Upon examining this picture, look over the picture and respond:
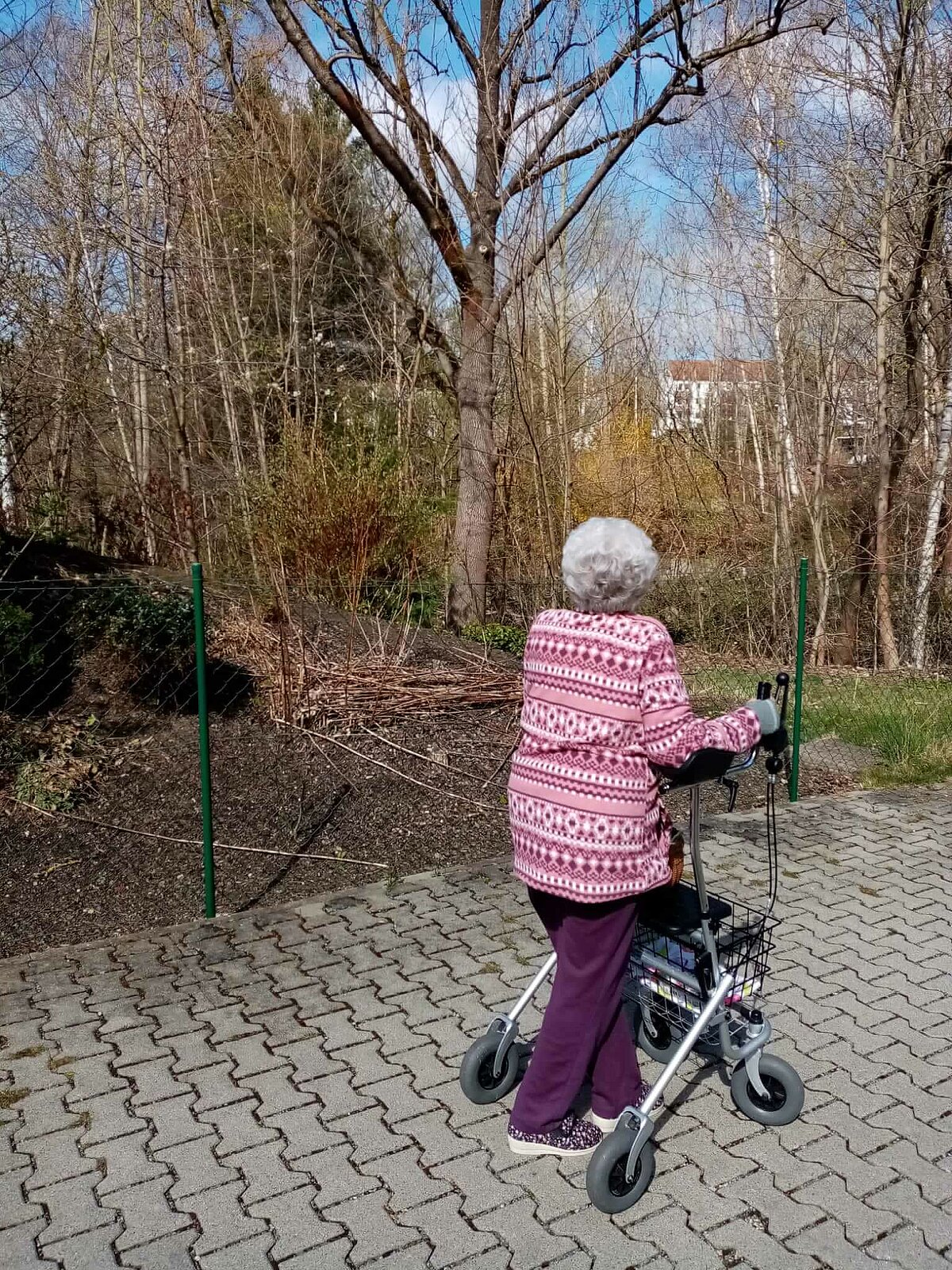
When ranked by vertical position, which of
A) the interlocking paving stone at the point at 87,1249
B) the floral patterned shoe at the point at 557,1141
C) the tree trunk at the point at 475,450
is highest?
the tree trunk at the point at 475,450

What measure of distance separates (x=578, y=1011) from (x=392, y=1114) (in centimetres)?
85

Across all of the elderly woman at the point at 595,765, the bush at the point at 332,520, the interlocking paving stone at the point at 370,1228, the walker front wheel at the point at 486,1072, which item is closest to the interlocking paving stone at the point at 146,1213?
the interlocking paving stone at the point at 370,1228

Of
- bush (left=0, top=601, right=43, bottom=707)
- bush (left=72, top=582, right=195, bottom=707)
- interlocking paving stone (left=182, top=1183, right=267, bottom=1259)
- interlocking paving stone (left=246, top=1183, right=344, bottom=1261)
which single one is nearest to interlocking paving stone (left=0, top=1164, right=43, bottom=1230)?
interlocking paving stone (left=182, top=1183, right=267, bottom=1259)

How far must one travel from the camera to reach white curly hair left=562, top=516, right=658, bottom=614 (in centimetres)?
249

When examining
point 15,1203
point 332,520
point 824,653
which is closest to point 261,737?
point 332,520

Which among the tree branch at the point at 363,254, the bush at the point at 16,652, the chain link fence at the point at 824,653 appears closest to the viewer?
the bush at the point at 16,652

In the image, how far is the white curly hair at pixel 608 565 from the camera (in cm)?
249

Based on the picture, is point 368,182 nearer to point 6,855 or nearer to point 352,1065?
point 6,855

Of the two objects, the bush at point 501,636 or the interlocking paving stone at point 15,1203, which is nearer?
the interlocking paving stone at point 15,1203

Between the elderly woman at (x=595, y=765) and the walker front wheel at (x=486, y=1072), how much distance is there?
1.19 feet

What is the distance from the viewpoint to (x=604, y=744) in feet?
8.28

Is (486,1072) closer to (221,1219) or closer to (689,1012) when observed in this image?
(689,1012)

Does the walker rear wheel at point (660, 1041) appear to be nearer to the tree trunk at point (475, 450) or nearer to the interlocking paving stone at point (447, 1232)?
the interlocking paving stone at point (447, 1232)

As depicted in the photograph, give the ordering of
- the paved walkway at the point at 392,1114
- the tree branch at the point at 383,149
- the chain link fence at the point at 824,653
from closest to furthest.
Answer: the paved walkway at the point at 392,1114 < the chain link fence at the point at 824,653 < the tree branch at the point at 383,149
